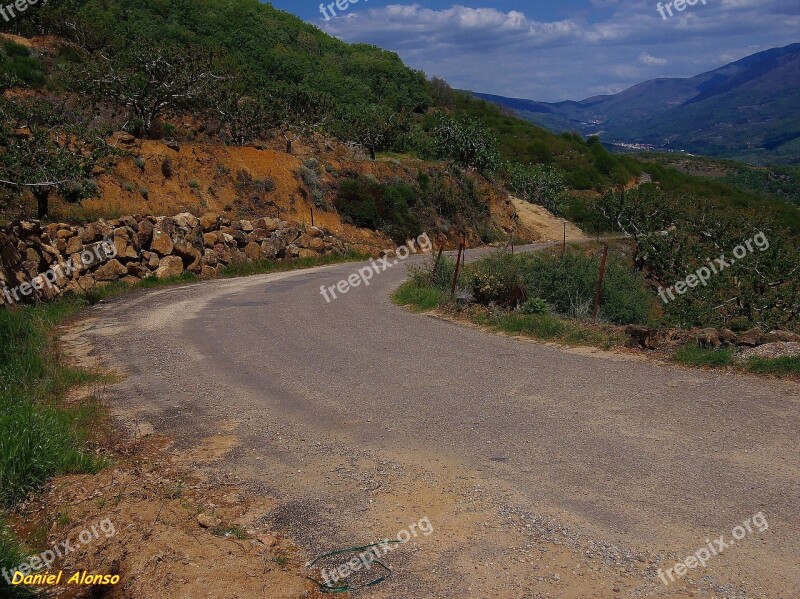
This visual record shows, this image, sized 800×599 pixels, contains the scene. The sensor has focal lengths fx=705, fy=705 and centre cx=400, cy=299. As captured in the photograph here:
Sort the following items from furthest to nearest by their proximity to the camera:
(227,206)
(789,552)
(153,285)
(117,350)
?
(227,206) → (153,285) → (117,350) → (789,552)

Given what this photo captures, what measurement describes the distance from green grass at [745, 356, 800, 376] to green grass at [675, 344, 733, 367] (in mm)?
317

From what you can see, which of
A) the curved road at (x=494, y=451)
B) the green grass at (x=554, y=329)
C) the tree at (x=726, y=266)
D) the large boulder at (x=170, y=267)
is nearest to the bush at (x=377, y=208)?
the tree at (x=726, y=266)

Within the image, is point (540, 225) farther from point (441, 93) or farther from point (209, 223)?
point (441, 93)

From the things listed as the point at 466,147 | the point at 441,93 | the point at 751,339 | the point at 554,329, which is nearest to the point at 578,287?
the point at 554,329

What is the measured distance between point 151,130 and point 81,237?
17253 millimetres

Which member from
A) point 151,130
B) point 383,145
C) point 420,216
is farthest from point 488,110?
point 151,130

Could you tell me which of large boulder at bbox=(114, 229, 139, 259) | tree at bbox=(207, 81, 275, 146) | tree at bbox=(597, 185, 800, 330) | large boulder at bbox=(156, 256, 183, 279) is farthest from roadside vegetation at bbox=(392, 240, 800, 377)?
tree at bbox=(207, 81, 275, 146)

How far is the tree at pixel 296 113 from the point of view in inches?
1666

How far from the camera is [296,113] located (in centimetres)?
4578

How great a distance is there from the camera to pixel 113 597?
483cm

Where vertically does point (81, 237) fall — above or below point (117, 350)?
above

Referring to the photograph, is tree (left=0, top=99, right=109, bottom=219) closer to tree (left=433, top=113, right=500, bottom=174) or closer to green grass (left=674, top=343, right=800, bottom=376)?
green grass (left=674, top=343, right=800, bottom=376)

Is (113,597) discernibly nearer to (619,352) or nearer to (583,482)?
(583,482)

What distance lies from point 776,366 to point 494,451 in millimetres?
4658
